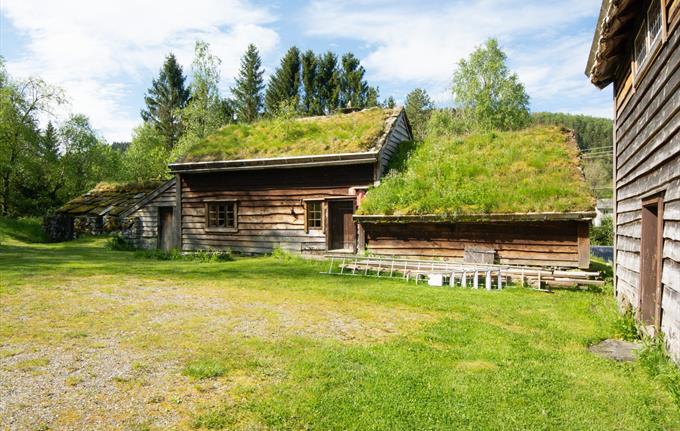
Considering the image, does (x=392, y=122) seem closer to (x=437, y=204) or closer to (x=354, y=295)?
(x=437, y=204)

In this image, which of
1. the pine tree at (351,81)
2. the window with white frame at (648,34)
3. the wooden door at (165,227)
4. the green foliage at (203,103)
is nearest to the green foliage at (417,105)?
the pine tree at (351,81)

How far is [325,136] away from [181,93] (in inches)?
1682

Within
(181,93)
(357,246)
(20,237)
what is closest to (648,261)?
(357,246)

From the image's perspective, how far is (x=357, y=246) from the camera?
51.9 ft

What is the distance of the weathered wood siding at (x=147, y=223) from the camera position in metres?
20.4

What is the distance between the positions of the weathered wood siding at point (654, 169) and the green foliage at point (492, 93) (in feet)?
112

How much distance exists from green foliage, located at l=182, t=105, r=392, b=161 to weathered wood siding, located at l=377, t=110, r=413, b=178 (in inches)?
19.5

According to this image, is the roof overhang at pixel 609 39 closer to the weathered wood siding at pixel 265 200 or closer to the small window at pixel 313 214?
the weathered wood siding at pixel 265 200

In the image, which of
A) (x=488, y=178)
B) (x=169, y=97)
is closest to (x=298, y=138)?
(x=488, y=178)

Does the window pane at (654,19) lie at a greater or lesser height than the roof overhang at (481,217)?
greater

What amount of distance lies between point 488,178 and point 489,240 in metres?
2.18

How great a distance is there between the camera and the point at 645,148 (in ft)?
21.0

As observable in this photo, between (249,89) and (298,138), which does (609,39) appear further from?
(249,89)

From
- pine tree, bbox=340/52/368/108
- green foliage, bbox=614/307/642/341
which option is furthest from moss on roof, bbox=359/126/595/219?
pine tree, bbox=340/52/368/108
